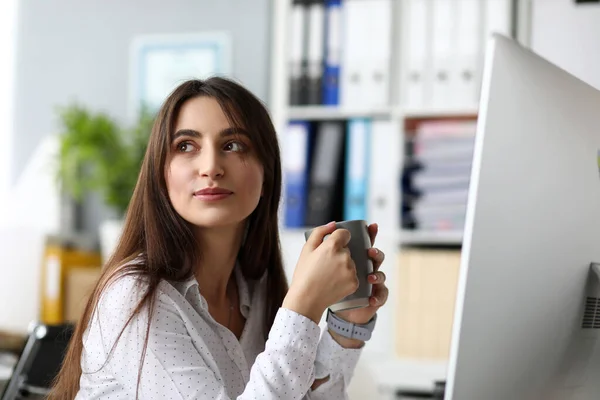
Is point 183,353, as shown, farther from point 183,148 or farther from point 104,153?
point 104,153

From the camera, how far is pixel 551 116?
0.63 metres

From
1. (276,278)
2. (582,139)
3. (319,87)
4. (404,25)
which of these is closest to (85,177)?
(319,87)

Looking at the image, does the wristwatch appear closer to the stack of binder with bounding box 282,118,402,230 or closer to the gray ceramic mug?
the gray ceramic mug

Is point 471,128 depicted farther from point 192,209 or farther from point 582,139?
point 582,139

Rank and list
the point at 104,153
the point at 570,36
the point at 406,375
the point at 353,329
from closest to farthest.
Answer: the point at 353,329, the point at 570,36, the point at 406,375, the point at 104,153

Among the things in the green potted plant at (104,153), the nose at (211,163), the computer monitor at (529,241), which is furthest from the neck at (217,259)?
the green potted plant at (104,153)

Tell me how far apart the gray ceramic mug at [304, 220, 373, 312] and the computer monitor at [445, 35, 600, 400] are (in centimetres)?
29

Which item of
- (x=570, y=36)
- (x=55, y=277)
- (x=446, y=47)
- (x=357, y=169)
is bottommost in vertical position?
(x=55, y=277)

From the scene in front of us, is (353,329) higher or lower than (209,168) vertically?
lower

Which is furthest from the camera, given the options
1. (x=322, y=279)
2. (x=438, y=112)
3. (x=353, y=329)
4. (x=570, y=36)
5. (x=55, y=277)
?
(x=55, y=277)

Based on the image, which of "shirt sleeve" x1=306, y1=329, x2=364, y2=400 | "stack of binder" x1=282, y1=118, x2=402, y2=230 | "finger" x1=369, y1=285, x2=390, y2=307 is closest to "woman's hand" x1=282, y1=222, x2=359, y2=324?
"finger" x1=369, y1=285, x2=390, y2=307

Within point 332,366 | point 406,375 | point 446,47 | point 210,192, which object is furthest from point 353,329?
point 446,47

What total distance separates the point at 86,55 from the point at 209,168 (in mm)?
2729

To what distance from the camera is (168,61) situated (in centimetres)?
333
